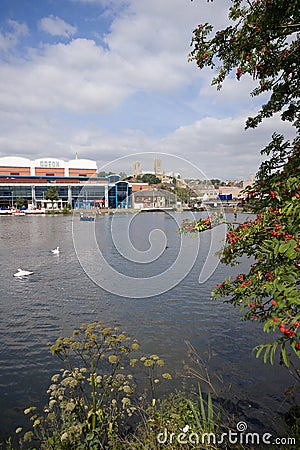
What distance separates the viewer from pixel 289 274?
8.38ft

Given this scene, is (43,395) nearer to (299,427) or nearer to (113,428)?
(113,428)

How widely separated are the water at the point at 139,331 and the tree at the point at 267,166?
12.8 feet

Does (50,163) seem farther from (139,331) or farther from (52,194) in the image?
(139,331)

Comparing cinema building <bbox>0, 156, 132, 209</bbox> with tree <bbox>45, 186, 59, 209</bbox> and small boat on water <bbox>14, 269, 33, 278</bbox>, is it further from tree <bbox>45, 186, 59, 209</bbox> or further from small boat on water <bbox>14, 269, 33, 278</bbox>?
small boat on water <bbox>14, 269, 33, 278</bbox>

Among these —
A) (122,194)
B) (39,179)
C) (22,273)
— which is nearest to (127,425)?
(22,273)

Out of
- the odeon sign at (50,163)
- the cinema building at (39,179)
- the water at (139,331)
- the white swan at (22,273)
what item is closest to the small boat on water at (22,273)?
the white swan at (22,273)

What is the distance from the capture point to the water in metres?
7.02

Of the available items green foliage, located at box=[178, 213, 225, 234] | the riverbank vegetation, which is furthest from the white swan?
green foliage, located at box=[178, 213, 225, 234]

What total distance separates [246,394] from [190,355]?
2.04 meters

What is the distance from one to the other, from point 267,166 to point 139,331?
24.3 ft

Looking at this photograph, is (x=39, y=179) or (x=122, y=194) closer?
(x=122, y=194)

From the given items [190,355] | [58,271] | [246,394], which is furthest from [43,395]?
[58,271]

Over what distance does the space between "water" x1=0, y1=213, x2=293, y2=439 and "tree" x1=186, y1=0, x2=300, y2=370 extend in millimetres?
3889

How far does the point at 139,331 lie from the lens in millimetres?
10359
